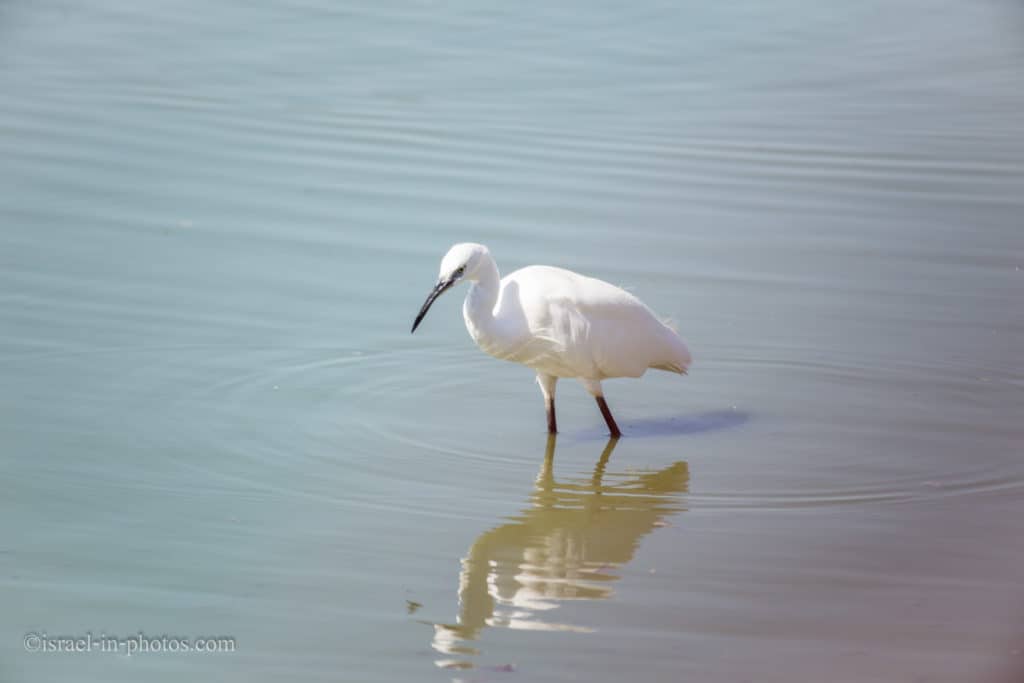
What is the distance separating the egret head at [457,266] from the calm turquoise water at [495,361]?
63cm

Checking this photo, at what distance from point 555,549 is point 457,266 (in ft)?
4.08

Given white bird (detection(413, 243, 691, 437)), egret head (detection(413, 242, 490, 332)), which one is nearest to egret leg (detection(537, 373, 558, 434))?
white bird (detection(413, 243, 691, 437))

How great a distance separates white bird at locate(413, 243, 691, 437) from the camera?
20.4 ft

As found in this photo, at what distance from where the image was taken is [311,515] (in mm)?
5320

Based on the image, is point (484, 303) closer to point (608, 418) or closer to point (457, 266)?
point (457, 266)

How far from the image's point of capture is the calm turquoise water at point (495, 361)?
4.61 meters

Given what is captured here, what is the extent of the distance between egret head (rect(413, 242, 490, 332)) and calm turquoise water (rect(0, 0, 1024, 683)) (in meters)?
0.63

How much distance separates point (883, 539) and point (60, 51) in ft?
29.9

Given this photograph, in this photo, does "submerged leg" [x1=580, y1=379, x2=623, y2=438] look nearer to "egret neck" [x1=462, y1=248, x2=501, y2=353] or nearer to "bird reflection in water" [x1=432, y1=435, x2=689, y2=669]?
"bird reflection in water" [x1=432, y1=435, x2=689, y2=669]

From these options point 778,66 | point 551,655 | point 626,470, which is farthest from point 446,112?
point 551,655

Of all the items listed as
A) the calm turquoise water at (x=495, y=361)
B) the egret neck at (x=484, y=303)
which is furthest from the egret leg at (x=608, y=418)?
the egret neck at (x=484, y=303)

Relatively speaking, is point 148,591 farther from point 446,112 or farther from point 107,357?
point 446,112

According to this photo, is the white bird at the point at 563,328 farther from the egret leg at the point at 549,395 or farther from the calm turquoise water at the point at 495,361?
the calm turquoise water at the point at 495,361

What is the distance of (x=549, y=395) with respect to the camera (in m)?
6.50
